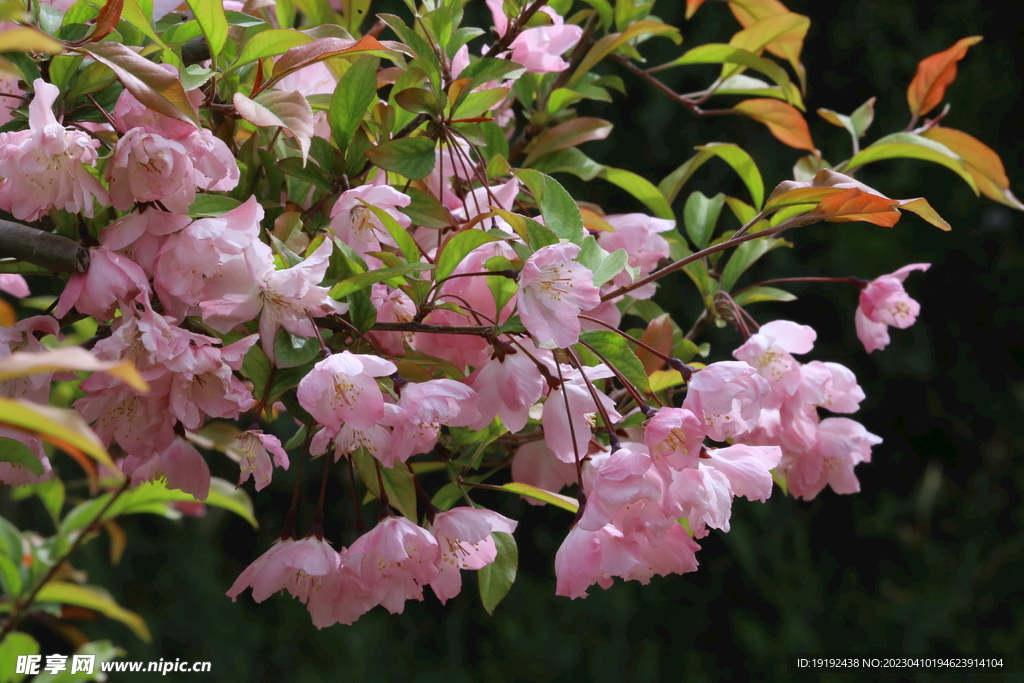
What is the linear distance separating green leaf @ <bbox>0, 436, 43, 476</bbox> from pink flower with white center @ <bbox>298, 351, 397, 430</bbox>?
6.5 inches

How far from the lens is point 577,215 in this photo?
1.44 feet

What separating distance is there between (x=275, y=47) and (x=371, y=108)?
0.09 metres

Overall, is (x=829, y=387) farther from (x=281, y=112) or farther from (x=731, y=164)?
(x=281, y=112)

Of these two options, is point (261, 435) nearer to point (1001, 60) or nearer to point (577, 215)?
point (577, 215)

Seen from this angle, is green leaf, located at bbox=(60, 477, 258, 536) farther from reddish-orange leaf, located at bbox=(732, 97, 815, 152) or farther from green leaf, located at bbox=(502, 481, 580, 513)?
reddish-orange leaf, located at bbox=(732, 97, 815, 152)

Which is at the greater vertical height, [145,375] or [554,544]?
[145,375]

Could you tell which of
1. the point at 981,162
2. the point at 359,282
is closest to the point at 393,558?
the point at 359,282

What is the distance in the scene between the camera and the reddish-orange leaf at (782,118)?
76 centimetres

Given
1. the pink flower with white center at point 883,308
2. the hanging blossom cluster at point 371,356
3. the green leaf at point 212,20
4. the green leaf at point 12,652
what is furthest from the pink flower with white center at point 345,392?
the green leaf at point 12,652

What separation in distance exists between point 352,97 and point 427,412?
22 centimetres

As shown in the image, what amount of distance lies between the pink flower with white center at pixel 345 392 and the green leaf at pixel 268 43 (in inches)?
7.7

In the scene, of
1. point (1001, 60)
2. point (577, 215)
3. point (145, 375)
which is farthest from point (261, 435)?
point (1001, 60)

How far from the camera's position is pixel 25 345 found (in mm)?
444

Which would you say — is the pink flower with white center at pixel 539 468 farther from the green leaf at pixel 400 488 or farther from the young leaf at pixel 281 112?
the young leaf at pixel 281 112
